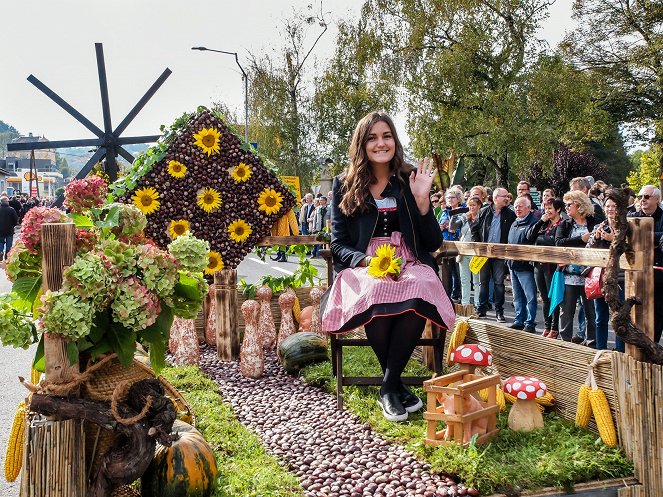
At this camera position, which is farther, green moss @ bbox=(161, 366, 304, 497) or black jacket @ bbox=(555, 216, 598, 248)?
black jacket @ bbox=(555, 216, 598, 248)

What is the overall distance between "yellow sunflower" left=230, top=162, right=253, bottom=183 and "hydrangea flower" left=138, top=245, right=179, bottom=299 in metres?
3.92

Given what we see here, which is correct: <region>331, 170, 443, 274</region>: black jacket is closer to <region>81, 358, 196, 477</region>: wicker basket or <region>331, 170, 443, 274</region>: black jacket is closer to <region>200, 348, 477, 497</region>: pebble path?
<region>200, 348, 477, 497</region>: pebble path

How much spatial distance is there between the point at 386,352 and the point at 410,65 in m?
20.9

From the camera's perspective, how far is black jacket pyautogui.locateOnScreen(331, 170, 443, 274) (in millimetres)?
4680

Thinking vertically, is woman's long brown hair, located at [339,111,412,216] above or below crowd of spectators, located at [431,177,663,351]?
above

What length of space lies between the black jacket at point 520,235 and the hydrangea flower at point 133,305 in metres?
6.14

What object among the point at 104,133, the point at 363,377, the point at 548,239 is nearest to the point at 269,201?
the point at 363,377

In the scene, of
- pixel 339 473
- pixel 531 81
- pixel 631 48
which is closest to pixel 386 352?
pixel 339 473

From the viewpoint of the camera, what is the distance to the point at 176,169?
6.65m

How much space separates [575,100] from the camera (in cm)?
2134

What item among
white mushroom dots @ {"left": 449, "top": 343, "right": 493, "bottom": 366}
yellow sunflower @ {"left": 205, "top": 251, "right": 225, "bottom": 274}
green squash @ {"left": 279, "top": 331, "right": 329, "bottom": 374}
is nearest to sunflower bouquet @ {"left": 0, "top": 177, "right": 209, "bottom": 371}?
white mushroom dots @ {"left": 449, "top": 343, "right": 493, "bottom": 366}

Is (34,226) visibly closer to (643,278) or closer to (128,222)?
(128,222)

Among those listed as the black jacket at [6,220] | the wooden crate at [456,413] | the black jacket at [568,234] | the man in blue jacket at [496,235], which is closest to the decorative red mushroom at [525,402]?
the wooden crate at [456,413]

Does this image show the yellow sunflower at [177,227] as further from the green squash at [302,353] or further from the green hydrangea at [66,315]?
the green hydrangea at [66,315]
